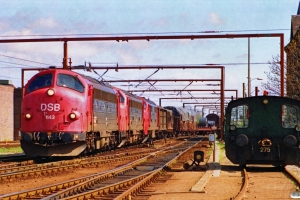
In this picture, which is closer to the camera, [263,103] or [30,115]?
[263,103]

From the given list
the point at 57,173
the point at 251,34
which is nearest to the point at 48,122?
the point at 57,173

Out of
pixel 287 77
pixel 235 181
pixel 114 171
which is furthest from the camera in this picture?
pixel 287 77

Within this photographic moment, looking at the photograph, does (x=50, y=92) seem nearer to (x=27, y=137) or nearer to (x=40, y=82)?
(x=40, y=82)

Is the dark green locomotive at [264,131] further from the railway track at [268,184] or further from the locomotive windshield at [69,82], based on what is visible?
the locomotive windshield at [69,82]

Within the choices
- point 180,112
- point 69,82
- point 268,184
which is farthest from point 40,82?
point 180,112

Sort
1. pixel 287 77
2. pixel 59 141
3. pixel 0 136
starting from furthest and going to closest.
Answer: pixel 0 136 < pixel 287 77 < pixel 59 141

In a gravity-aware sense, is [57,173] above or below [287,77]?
below

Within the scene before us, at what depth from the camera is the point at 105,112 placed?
25.7 meters

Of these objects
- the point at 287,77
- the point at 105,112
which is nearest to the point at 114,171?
the point at 105,112

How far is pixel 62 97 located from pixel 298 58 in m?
26.9

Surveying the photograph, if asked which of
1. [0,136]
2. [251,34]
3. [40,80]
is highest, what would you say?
[251,34]

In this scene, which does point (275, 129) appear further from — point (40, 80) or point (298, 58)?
point (298, 58)

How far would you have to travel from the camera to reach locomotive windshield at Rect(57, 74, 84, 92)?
70.0 feet

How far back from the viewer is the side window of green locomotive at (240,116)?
17.3m
